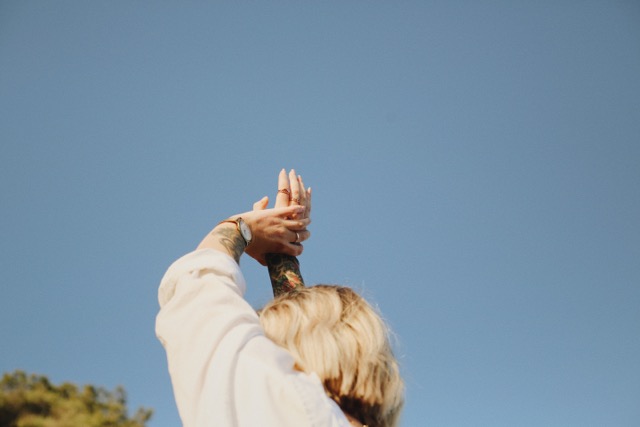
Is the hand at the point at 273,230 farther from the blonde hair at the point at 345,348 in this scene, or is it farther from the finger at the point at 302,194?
the blonde hair at the point at 345,348

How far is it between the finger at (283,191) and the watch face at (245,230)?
0.38 meters

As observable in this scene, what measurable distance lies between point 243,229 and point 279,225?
27 cm

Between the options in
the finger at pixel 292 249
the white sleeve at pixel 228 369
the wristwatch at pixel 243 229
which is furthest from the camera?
the finger at pixel 292 249

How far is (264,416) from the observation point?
3.66 feet

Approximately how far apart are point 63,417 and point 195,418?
1495cm

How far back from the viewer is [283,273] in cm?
204

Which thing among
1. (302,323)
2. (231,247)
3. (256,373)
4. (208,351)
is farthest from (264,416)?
(231,247)

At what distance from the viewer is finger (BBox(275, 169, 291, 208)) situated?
2.32 m

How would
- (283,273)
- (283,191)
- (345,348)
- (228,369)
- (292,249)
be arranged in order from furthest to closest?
(283,191) < (292,249) < (283,273) < (345,348) < (228,369)

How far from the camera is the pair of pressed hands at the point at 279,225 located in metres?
2.02

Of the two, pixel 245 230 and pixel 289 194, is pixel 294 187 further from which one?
pixel 245 230

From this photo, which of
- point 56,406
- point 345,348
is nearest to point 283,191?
point 345,348

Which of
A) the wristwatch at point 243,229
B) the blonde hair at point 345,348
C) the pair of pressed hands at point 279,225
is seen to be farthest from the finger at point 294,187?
the blonde hair at point 345,348

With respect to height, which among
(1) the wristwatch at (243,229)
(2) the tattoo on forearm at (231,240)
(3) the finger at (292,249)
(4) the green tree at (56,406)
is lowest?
(2) the tattoo on forearm at (231,240)
